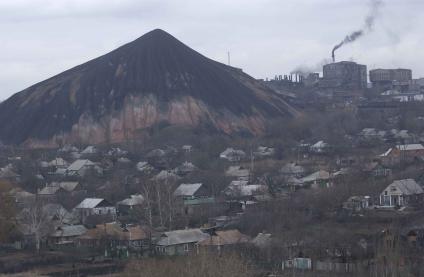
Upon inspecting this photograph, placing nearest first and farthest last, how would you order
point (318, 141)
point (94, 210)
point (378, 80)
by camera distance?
point (94, 210) < point (318, 141) < point (378, 80)

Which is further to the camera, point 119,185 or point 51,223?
point 119,185

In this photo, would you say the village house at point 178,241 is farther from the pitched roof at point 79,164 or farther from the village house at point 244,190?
the pitched roof at point 79,164

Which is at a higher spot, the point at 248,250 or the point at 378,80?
the point at 378,80

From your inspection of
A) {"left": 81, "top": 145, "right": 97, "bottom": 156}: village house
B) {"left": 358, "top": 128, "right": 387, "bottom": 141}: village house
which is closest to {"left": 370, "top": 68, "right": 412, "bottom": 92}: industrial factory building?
{"left": 358, "top": 128, "right": 387, "bottom": 141}: village house

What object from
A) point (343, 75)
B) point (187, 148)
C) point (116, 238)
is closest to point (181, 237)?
point (116, 238)

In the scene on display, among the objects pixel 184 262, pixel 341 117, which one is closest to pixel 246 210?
pixel 184 262

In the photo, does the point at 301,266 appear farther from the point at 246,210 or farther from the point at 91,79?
the point at 91,79

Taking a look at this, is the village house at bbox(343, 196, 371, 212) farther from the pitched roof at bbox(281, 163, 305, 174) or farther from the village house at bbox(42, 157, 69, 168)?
the village house at bbox(42, 157, 69, 168)
